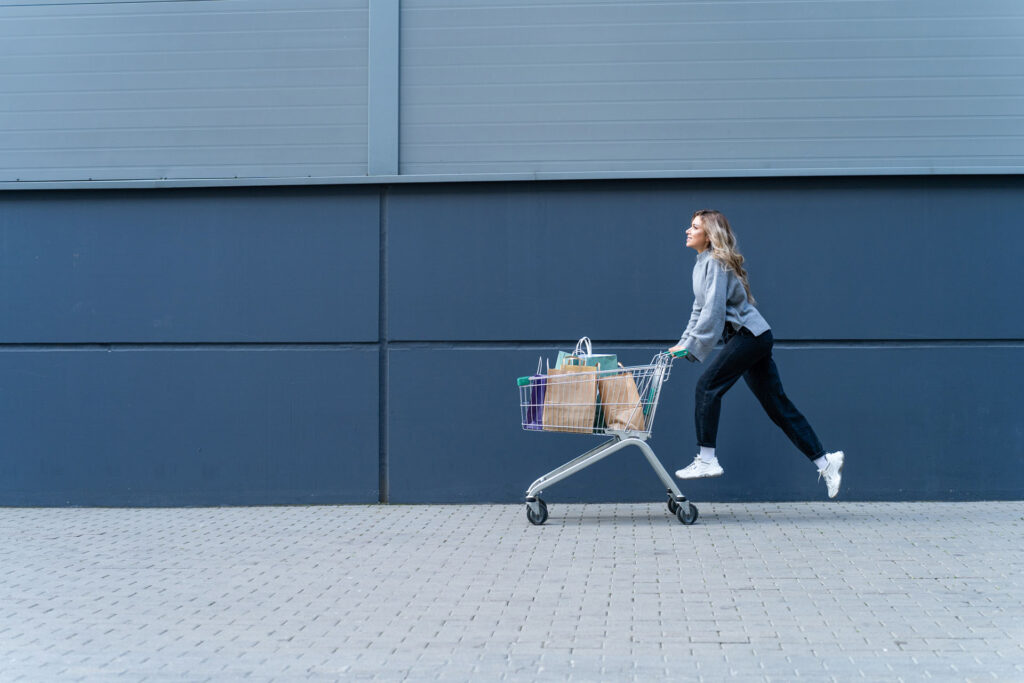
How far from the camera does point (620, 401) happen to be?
7238mm

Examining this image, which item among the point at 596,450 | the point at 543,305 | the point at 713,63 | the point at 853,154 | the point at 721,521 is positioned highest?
the point at 713,63

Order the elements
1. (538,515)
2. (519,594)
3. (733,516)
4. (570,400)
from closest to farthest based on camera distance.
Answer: (519,594)
(570,400)
(538,515)
(733,516)

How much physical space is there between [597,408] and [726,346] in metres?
1.00

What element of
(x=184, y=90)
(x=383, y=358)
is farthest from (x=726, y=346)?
(x=184, y=90)

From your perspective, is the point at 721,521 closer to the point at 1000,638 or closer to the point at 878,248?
the point at 878,248

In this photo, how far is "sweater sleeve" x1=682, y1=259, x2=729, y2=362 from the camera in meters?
7.23

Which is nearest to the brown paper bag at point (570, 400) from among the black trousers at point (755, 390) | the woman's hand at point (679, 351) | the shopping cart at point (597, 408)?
the shopping cart at point (597, 408)

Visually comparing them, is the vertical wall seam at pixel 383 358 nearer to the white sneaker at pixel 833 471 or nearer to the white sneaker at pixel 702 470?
the white sneaker at pixel 702 470

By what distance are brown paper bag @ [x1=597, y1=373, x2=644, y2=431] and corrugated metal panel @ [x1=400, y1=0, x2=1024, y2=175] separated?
186 centimetres

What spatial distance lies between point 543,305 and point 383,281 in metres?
1.23

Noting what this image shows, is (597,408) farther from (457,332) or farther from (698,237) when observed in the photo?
(457,332)

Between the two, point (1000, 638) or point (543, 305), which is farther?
point (543, 305)

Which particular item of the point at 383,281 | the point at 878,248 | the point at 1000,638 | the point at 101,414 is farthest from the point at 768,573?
the point at 101,414

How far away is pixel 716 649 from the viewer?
15.0ft
